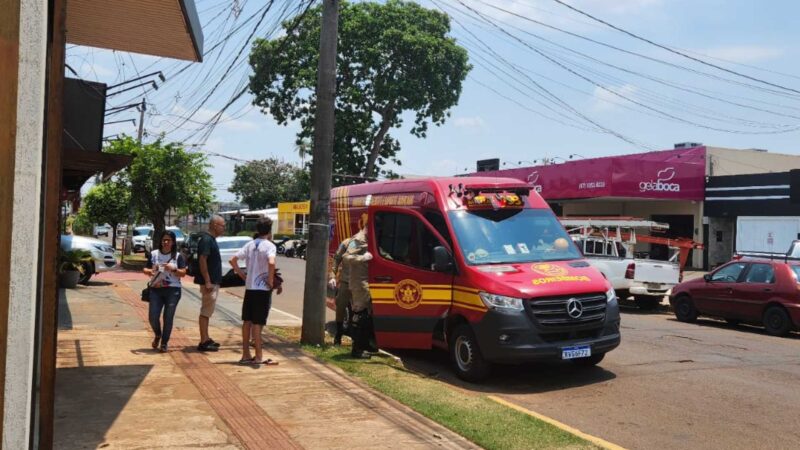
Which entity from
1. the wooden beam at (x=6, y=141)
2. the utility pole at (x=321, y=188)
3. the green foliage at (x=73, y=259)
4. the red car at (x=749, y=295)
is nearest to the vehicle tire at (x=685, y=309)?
the red car at (x=749, y=295)

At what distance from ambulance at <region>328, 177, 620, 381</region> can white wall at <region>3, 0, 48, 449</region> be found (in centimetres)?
526

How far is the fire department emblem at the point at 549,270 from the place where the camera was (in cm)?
802

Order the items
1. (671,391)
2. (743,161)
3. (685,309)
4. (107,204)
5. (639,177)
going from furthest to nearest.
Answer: (743,161) → (107,204) → (639,177) → (685,309) → (671,391)

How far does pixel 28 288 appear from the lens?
3207mm

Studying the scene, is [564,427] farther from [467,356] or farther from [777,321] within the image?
[777,321]

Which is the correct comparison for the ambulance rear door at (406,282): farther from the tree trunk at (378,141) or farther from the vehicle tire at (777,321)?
the tree trunk at (378,141)

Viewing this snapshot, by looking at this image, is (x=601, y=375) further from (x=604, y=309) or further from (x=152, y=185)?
(x=152, y=185)

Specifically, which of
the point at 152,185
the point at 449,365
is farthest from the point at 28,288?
the point at 152,185

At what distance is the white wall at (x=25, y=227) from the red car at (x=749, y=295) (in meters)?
12.7

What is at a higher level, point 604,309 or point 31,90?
point 31,90

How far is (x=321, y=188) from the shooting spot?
30.8 ft

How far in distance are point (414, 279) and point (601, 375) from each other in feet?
8.74

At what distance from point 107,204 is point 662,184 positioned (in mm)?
23615

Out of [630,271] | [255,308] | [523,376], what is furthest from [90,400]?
[630,271]
